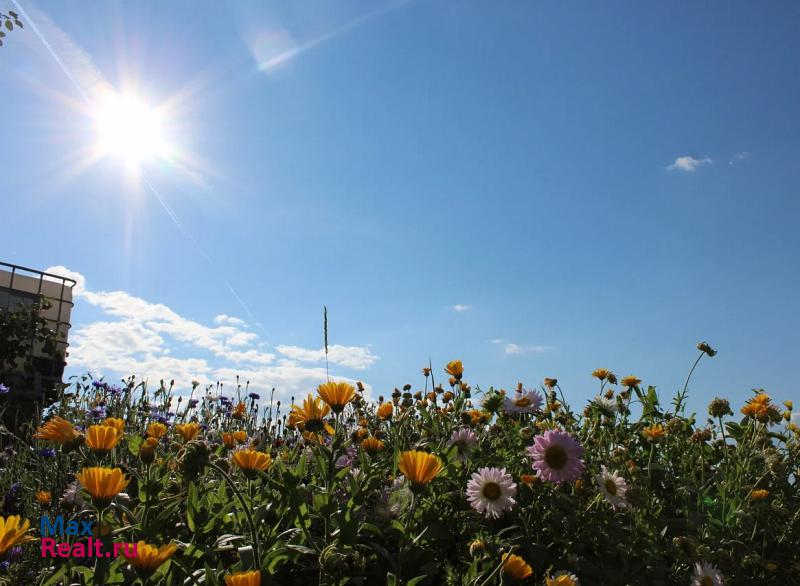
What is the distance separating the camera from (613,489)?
240 centimetres

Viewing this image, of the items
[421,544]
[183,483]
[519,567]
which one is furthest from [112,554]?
[519,567]

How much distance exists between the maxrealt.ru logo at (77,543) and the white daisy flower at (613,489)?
1722 mm

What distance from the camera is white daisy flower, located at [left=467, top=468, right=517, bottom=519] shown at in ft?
7.06

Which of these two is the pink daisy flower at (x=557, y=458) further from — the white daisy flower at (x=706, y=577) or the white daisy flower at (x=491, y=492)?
the white daisy flower at (x=706, y=577)

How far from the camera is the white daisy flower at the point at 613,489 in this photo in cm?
237

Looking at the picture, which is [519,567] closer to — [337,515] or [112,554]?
[337,515]

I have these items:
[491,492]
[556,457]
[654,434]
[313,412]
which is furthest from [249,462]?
[654,434]

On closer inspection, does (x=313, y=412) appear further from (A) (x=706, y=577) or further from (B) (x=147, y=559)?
(A) (x=706, y=577)

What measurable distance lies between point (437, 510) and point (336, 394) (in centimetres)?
61

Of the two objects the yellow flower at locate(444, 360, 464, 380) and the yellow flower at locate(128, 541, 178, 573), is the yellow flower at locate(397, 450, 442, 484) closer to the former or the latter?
the yellow flower at locate(128, 541, 178, 573)

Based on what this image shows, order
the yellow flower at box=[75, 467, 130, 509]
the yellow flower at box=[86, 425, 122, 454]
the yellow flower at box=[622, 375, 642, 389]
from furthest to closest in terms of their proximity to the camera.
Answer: the yellow flower at box=[622, 375, 642, 389], the yellow flower at box=[86, 425, 122, 454], the yellow flower at box=[75, 467, 130, 509]

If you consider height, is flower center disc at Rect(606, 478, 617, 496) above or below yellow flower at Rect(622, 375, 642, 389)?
below

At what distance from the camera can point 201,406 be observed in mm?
5941

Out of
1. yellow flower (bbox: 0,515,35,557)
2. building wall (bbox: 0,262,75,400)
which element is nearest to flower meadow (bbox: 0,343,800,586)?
yellow flower (bbox: 0,515,35,557)
